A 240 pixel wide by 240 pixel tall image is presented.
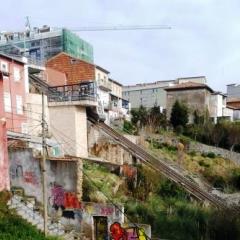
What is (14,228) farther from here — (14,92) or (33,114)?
(33,114)

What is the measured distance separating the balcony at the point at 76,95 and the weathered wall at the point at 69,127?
44 centimetres

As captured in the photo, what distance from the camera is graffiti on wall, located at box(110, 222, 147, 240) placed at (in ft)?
73.2

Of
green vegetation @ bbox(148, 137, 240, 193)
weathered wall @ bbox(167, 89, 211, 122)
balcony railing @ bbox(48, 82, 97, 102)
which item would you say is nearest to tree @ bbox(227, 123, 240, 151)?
green vegetation @ bbox(148, 137, 240, 193)

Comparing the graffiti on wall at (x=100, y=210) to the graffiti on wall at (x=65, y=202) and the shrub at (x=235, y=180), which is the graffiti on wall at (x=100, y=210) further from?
the shrub at (x=235, y=180)

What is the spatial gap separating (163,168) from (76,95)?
821cm

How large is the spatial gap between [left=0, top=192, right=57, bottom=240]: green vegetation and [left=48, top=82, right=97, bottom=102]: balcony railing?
13740 mm

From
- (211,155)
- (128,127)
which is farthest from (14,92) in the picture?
(211,155)

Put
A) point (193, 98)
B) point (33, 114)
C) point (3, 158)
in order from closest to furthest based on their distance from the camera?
point (3, 158)
point (33, 114)
point (193, 98)

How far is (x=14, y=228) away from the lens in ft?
64.3

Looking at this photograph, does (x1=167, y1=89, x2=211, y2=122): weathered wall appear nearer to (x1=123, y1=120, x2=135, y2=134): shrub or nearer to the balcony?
(x1=123, y1=120, x2=135, y2=134): shrub

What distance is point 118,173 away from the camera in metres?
31.6

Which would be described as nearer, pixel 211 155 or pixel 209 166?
pixel 209 166

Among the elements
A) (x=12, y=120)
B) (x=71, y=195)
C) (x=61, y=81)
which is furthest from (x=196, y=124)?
(x=71, y=195)

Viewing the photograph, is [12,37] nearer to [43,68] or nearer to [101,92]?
[101,92]
